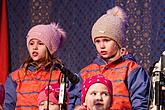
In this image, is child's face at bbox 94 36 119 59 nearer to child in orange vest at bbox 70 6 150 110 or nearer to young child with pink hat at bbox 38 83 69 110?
child in orange vest at bbox 70 6 150 110

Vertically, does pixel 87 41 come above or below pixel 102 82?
above

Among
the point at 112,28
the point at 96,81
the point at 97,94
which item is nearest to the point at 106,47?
the point at 112,28

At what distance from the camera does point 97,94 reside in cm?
296

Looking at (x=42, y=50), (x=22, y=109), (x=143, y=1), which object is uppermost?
(x=143, y=1)

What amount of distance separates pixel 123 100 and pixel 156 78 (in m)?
0.78

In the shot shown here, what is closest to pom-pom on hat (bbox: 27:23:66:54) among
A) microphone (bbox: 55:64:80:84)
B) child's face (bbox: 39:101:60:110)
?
child's face (bbox: 39:101:60:110)

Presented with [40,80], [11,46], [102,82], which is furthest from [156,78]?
[11,46]

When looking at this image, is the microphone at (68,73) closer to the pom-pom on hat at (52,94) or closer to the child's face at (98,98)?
the child's face at (98,98)

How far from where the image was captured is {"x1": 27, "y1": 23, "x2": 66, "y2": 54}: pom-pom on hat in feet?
12.1

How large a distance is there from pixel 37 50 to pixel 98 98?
Result: 85cm

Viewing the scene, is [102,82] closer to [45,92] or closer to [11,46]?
[45,92]

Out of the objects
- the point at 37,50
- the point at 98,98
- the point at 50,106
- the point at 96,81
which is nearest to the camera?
the point at 98,98

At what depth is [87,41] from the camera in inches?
179

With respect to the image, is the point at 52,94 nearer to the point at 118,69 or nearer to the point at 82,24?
the point at 118,69
